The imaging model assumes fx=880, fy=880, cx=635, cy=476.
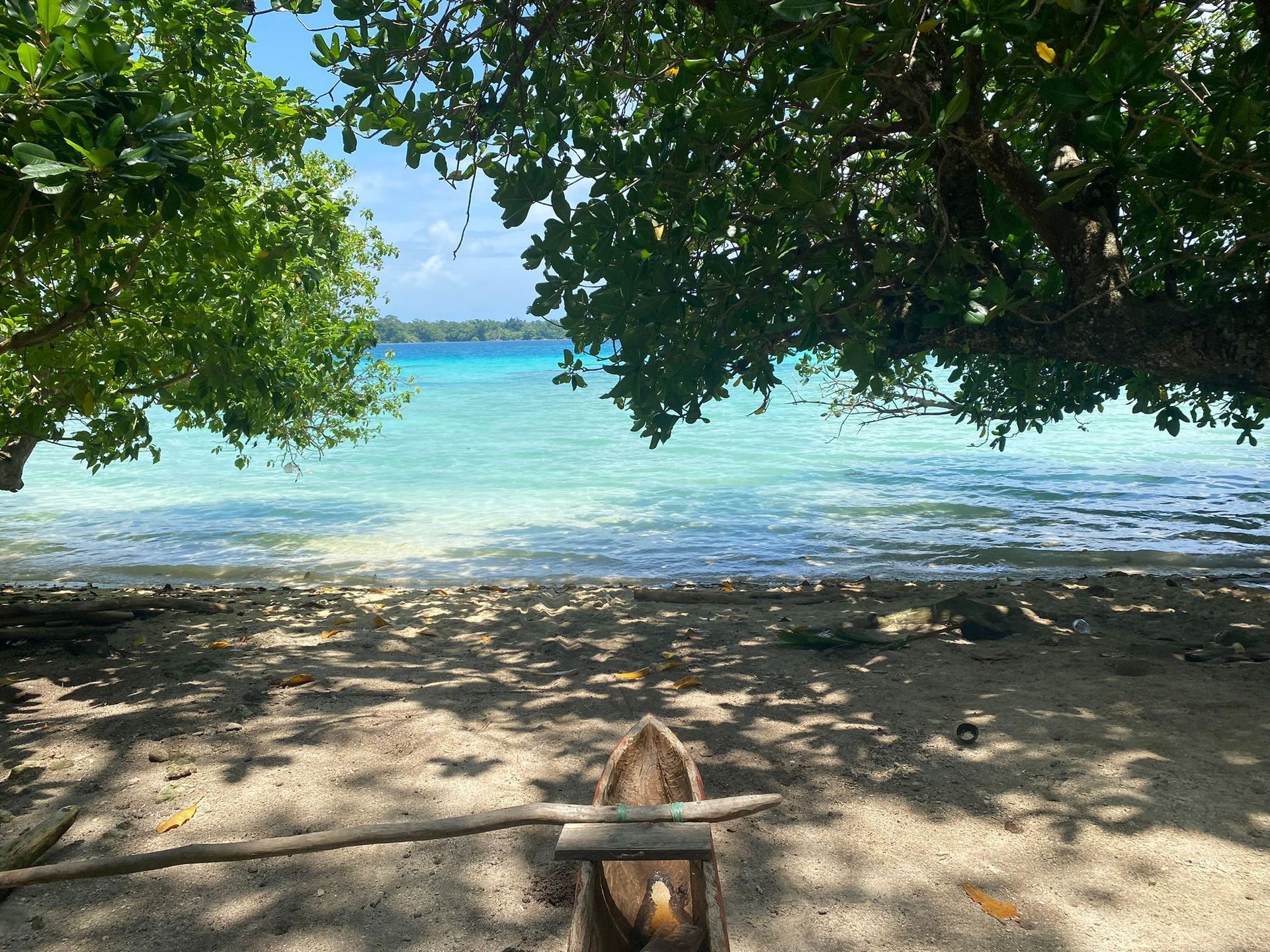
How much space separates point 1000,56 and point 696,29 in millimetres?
2793

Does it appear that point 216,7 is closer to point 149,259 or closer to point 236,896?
point 149,259

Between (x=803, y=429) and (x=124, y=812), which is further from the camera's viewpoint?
(x=803, y=429)

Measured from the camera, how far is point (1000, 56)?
3512 millimetres

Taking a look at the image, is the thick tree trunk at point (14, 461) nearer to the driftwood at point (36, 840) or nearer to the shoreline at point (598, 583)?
the shoreline at point (598, 583)

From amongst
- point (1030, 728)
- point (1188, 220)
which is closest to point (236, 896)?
point (1030, 728)

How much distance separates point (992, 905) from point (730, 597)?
5328mm

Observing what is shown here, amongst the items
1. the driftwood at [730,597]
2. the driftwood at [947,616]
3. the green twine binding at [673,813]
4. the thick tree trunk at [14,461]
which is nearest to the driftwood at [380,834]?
the green twine binding at [673,813]

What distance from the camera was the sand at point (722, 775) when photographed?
9.76 feet

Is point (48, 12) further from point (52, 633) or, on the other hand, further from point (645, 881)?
point (52, 633)

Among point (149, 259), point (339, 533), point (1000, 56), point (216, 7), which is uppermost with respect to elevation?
point (216, 7)

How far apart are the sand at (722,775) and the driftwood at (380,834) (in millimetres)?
281

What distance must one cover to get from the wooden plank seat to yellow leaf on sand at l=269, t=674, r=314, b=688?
3141 mm

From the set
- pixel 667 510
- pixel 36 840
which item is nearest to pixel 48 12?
pixel 36 840

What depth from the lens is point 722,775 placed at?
4051mm
